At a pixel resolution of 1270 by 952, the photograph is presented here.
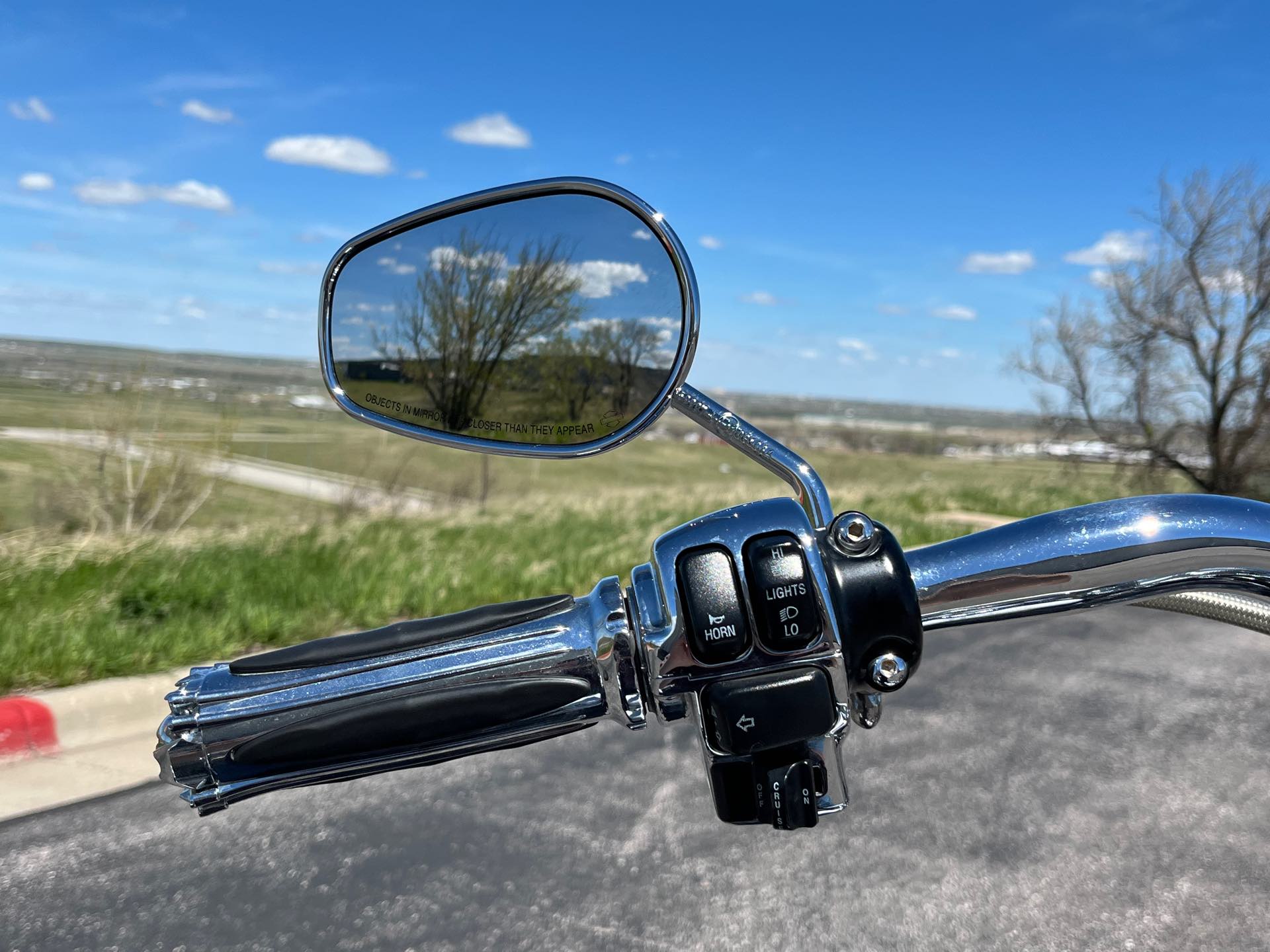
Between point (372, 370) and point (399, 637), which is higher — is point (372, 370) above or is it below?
above

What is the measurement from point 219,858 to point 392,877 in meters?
0.59

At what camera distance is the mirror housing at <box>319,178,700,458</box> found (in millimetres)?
1380

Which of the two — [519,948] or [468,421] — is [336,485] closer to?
[519,948]

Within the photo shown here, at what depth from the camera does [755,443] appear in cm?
133

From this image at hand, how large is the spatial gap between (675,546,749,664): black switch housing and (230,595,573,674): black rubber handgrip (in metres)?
0.16

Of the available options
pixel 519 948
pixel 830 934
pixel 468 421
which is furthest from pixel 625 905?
pixel 468 421

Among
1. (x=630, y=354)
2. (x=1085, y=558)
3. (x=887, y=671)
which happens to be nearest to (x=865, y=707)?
(x=887, y=671)

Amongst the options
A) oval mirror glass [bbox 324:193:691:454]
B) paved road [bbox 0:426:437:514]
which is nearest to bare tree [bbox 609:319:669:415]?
oval mirror glass [bbox 324:193:691:454]

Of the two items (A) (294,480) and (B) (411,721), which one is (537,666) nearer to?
(B) (411,721)

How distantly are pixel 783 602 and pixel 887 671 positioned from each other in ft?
0.49

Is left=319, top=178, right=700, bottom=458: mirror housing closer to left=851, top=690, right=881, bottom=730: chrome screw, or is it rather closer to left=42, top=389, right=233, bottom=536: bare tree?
left=851, top=690, right=881, bottom=730: chrome screw

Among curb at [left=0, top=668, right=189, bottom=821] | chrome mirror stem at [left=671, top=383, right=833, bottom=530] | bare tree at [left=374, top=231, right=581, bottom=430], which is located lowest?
curb at [left=0, top=668, right=189, bottom=821]

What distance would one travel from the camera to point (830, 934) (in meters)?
2.85

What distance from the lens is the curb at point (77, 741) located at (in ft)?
12.4
